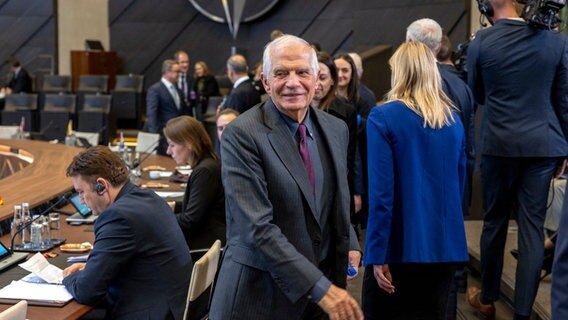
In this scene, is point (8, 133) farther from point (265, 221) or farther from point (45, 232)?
point (265, 221)

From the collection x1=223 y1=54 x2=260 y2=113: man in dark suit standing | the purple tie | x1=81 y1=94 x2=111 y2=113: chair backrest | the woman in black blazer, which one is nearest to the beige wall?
x1=81 y1=94 x2=111 y2=113: chair backrest

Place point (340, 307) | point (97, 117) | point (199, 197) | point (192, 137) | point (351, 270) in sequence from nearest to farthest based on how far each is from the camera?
1. point (340, 307)
2. point (351, 270)
3. point (199, 197)
4. point (192, 137)
5. point (97, 117)

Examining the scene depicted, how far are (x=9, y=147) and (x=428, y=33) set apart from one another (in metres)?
4.63

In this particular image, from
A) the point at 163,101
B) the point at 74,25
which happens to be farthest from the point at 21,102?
the point at 163,101

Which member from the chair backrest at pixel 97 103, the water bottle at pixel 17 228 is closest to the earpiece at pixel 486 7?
the water bottle at pixel 17 228

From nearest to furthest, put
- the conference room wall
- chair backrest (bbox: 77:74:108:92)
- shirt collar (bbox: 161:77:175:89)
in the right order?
shirt collar (bbox: 161:77:175:89) < chair backrest (bbox: 77:74:108:92) < the conference room wall

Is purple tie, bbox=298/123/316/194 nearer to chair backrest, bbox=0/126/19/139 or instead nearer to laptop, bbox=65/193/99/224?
laptop, bbox=65/193/99/224

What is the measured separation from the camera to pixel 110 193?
10.4ft

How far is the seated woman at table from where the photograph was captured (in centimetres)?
416

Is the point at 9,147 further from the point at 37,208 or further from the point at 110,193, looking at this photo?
the point at 110,193

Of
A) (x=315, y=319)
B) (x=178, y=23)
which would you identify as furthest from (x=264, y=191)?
(x=178, y=23)

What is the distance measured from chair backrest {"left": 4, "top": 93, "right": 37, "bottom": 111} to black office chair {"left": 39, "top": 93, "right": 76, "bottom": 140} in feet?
0.73

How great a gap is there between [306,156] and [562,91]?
6.20ft

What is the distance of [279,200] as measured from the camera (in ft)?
7.20
